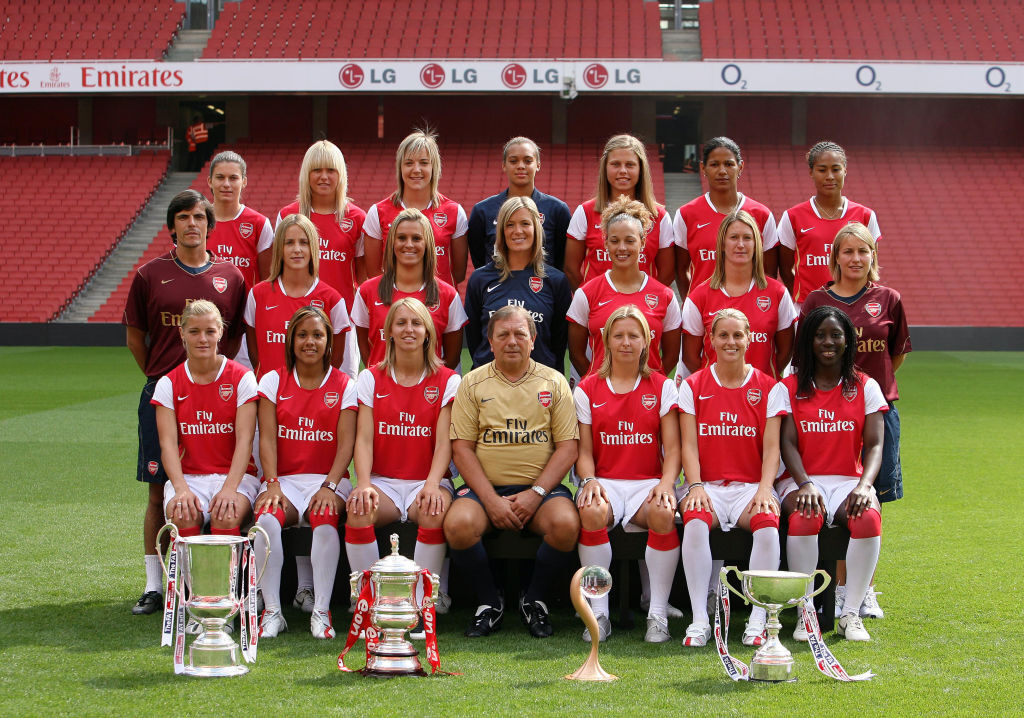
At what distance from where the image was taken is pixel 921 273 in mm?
22344

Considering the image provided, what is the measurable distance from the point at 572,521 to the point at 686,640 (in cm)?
63

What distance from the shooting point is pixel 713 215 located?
568cm

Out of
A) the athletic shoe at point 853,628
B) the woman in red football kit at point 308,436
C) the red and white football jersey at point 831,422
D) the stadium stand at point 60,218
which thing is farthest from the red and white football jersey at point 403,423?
the stadium stand at point 60,218

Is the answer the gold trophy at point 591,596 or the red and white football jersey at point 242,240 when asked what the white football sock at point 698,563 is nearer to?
the gold trophy at point 591,596

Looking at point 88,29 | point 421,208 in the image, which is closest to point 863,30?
point 88,29

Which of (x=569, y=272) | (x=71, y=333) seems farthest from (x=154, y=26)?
(x=569, y=272)

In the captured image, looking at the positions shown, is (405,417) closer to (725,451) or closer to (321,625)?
(321,625)

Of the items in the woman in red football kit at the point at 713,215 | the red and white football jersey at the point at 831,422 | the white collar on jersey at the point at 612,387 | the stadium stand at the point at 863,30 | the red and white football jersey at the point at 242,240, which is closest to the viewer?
the red and white football jersey at the point at 831,422

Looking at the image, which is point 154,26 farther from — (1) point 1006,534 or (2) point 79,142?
(1) point 1006,534

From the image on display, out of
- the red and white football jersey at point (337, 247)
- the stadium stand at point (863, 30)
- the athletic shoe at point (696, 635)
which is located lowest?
the athletic shoe at point (696, 635)

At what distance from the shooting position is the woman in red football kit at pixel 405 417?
15.7 feet

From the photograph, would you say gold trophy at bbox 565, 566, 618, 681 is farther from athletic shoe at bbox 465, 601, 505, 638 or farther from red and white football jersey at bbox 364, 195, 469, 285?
red and white football jersey at bbox 364, 195, 469, 285

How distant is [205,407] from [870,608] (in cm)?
297

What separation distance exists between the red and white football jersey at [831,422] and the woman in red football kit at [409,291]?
1.57 metres
